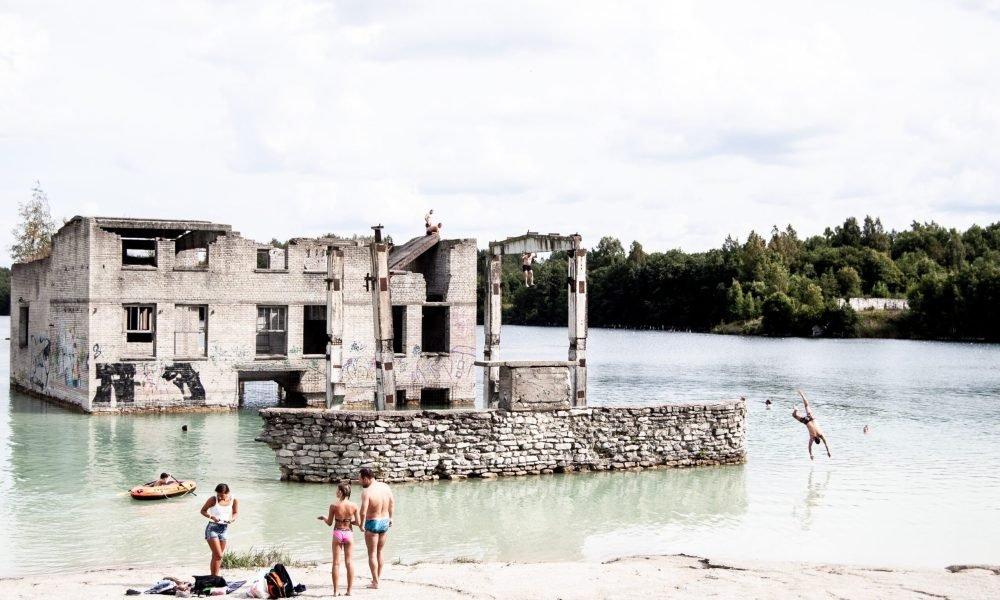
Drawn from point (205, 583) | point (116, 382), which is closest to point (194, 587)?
point (205, 583)

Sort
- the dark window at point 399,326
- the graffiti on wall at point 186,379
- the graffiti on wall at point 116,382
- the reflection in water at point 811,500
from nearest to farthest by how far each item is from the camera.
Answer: the reflection in water at point 811,500 → the graffiti on wall at point 116,382 → the graffiti on wall at point 186,379 → the dark window at point 399,326

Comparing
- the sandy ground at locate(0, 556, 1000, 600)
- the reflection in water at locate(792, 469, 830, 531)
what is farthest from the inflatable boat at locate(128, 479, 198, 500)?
the reflection in water at locate(792, 469, 830, 531)

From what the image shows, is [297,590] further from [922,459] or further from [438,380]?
[438,380]

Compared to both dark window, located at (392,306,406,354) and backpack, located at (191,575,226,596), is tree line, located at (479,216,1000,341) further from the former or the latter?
backpack, located at (191,575,226,596)

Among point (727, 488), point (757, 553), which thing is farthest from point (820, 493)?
point (757, 553)

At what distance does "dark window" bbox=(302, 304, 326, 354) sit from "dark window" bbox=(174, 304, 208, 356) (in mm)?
3671

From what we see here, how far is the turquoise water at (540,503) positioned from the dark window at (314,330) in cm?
462

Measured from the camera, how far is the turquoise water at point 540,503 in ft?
61.9

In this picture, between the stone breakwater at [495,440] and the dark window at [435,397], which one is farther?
the dark window at [435,397]

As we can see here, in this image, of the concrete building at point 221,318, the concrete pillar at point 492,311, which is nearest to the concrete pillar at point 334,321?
the concrete pillar at point 492,311

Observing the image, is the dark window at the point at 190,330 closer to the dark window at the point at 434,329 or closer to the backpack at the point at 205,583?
the dark window at the point at 434,329

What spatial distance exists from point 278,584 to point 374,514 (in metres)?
1.48

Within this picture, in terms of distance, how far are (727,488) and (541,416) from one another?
4.40 metres

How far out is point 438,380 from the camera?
133ft
